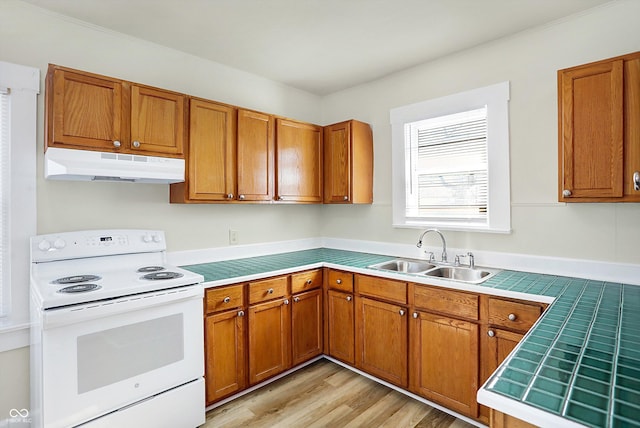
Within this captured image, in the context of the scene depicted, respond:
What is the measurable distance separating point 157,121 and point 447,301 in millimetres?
2261

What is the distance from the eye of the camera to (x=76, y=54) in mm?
2260

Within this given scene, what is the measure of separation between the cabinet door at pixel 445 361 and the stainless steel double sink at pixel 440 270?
0.34 metres

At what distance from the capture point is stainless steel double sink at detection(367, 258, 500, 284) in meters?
2.54

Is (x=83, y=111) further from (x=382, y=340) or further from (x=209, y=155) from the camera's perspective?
(x=382, y=340)

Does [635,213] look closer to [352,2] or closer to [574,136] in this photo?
[574,136]

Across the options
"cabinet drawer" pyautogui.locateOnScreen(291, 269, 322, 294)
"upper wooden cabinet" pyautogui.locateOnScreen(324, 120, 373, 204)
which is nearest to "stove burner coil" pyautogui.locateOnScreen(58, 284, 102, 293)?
"cabinet drawer" pyautogui.locateOnScreen(291, 269, 322, 294)

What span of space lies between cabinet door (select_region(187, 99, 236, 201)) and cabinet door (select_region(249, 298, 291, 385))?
92 centimetres

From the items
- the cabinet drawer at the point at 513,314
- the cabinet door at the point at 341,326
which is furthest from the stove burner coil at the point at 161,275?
the cabinet drawer at the point at 513,314

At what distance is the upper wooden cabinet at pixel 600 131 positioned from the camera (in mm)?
1777

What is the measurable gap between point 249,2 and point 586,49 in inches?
85.2

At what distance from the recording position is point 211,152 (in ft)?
8.45

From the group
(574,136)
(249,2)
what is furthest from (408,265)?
(249,2)

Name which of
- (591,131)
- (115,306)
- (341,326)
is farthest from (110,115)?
(591,131)

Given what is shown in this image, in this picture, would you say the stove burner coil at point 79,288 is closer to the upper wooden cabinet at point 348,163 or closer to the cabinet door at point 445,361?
the cabinet door at point 445,361
